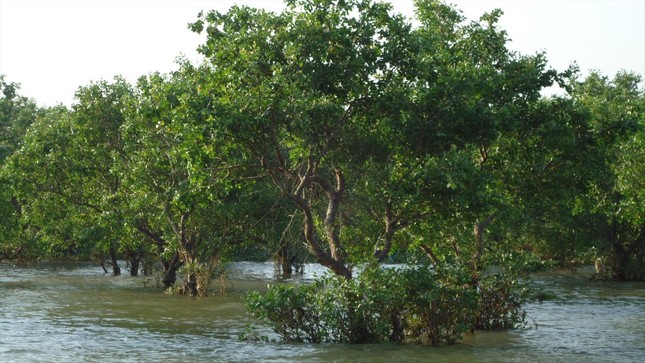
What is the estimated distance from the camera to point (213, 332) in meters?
27.9

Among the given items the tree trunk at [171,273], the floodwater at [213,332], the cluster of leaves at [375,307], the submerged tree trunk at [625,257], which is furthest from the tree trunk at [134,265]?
the cluster of leaves at [375,307]

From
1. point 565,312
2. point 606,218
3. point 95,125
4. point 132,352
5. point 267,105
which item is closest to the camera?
point 267,105

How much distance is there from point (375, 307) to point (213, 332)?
7.82 m

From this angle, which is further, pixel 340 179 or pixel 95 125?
pixel 95 125

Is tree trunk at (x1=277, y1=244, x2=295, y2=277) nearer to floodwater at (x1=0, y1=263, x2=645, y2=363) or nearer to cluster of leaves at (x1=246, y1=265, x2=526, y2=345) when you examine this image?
floodwater at (x1=0, y1=263, x2=645, y2=363)

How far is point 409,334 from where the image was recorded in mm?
23609

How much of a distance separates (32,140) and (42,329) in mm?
16653

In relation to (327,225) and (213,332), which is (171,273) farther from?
(327,225)

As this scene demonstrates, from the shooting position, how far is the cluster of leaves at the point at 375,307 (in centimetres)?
2217

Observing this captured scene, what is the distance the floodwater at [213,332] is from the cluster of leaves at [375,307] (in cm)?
55

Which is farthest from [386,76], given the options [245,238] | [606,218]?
[606,218]

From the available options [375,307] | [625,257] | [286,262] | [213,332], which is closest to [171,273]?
[286,262]

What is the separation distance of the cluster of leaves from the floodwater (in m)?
0.55

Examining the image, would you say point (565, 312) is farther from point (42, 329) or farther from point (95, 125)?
point (95, 125)
